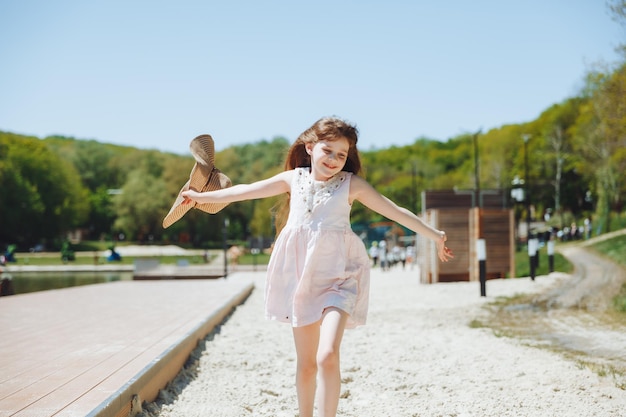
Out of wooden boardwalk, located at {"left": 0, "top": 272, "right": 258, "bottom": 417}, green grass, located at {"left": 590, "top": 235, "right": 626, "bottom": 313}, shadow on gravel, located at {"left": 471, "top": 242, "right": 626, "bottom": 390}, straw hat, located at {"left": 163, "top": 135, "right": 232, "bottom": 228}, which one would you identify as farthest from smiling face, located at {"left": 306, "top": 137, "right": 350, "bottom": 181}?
green grass, located at {"left": 590, "top": 235, "right": 626, "bottom": 313}

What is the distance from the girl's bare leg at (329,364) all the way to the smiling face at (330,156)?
825mm

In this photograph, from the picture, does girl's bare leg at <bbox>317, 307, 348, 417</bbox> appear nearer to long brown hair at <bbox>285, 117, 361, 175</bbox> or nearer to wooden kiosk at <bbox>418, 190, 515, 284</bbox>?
long brown hair at <bbox>285, 117, 361, 175</bbox>

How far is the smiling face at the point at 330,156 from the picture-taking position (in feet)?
12.3

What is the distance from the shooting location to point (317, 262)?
3.59 meters

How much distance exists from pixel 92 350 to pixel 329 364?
126 inches

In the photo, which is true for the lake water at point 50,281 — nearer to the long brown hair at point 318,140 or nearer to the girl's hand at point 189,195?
the girl's hand at point 189,195

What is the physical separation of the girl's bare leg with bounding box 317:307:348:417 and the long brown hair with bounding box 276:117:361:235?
91cm

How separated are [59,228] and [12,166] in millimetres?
7711

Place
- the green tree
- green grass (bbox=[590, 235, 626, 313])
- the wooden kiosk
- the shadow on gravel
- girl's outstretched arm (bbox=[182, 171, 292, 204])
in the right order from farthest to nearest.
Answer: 1. the green tree
2. the wooden kiosk
3. green grass (bbox=[590, 235, 626, 313])
4. the shadow on gravel
5. girl's outstretched arm (bbox=[182, 171, 292, 204])

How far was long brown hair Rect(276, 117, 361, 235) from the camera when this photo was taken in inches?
148

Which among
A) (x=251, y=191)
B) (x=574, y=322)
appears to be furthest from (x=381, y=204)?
(x=574, y=322)

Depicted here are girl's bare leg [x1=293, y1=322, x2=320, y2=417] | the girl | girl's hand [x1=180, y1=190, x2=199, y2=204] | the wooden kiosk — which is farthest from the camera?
the wooden kiosk

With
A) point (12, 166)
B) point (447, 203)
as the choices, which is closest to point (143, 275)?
point (447, 203)

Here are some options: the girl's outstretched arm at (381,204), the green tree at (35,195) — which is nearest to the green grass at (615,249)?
the girl's outstretched arm at (381,204)
